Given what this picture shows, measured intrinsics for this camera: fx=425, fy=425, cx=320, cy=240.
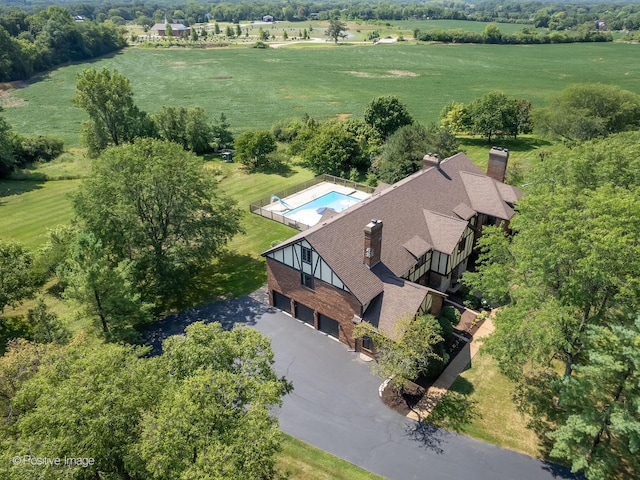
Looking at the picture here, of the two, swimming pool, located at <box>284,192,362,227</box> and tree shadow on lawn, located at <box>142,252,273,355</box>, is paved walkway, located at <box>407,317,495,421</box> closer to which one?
tree shadow on lawn, located at <box>142,252,273,355</box>

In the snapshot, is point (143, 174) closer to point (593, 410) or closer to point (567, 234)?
point (567, 234)

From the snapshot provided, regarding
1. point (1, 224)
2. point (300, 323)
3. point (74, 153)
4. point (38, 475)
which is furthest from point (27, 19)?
point (38, 475)

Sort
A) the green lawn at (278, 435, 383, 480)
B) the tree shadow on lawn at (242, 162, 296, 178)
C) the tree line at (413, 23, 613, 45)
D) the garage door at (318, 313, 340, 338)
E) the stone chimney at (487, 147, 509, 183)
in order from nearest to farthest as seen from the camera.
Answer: the green lawn at (278, 435, 383, 480)
the garage door at (318, 313, 340, 338)
the stone chimney at (487, 147, 509, 183)
the tree shadow on lawn at (242, 162, 296, 178)
the tree line at (413, 23, 613, 45)

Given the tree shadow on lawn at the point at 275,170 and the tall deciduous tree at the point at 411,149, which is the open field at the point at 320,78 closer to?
the tree shadow on lawn at the point at 275,170

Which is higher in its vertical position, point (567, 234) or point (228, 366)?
point (567, 234)

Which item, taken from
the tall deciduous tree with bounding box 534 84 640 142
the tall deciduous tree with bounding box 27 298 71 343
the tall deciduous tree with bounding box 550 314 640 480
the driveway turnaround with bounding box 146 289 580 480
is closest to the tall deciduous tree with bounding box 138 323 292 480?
the driveway turnaround with bounding box 146 289 580 480
